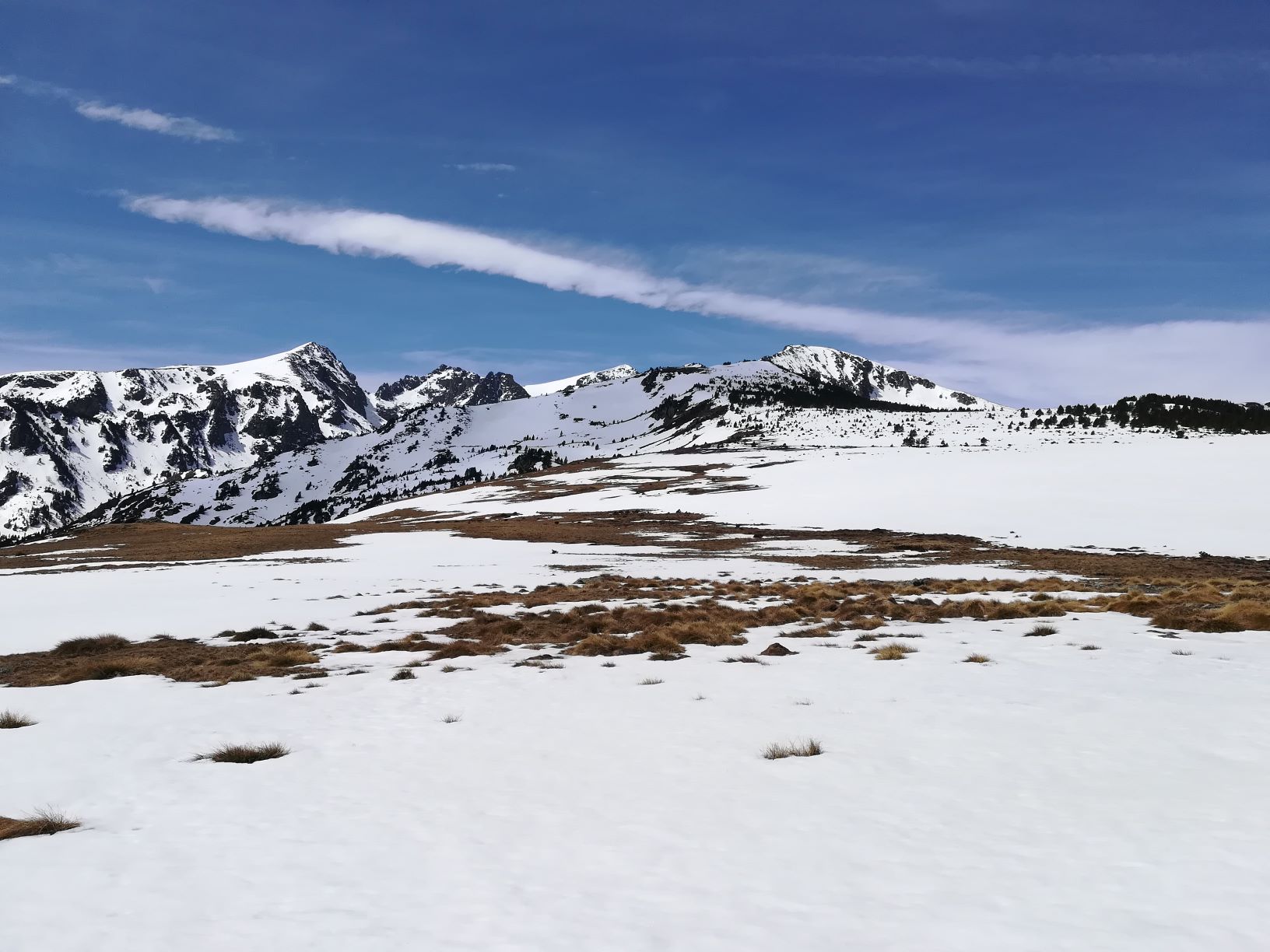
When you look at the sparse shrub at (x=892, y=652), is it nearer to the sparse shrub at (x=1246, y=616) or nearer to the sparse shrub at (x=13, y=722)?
the sparse shrub at (x=1246, y=616)

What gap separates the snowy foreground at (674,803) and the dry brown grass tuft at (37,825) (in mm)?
263

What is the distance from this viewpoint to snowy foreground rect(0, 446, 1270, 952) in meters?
5.34

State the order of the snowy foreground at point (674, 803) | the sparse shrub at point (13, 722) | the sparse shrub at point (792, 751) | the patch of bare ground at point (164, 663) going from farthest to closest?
the patch of bare ground at point (164, 663) → the sparse shrub at point (13, 722) → the sparse shrub at point (792, 751) → the snowy foreground at point (674, 803)

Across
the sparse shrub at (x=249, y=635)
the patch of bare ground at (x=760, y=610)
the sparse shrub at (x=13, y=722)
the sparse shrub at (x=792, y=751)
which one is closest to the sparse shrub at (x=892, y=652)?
the patch of bare ground at (x=760, y=610)

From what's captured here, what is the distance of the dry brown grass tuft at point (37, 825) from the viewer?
7172 millimetres

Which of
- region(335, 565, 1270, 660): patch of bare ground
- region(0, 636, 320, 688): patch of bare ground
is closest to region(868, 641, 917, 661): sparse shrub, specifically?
region(335, 565, 1270, 660): patch of bare ground

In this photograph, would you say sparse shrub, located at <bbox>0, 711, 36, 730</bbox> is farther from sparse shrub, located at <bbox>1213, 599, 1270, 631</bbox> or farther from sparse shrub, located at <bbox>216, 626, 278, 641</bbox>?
sparse shrub, located at <bbox>1213, 599, 1270, 631</bbox>

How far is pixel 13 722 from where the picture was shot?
11586 millimetres

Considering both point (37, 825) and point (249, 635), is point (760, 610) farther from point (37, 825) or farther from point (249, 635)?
point (37, 825)

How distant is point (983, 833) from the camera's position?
6.69 meters

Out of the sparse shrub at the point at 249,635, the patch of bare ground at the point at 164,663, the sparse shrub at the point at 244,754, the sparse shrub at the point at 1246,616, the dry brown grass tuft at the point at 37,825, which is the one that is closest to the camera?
the dry brown grass tuft at the point at 37,825

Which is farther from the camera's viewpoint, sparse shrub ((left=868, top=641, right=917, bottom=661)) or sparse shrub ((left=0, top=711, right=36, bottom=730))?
sparse shrub ((left=868, top=641, right=917, bottom=661))

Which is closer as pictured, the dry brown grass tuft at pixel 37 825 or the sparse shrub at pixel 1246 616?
the dry brown grass tuft at pixel 37 825

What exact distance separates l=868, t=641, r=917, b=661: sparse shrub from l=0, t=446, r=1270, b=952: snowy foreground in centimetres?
39
